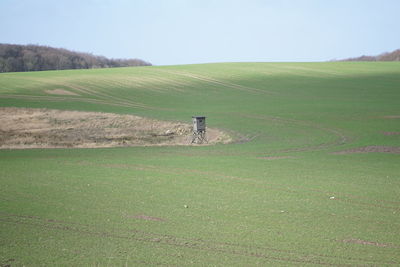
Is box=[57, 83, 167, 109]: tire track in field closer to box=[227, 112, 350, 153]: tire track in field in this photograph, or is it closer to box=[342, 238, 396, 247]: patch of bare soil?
box=[227, 112, 350, 153]: tire track in field

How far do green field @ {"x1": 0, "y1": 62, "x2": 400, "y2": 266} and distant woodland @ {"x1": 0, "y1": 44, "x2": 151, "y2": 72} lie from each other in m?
73.7

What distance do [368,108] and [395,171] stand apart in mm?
24796

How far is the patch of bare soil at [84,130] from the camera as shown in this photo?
2914 centimetres

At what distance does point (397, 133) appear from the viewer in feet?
95.5

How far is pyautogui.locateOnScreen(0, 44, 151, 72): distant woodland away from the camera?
322ft

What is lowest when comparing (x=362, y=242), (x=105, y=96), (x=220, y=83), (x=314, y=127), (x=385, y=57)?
(x=314, y=127)

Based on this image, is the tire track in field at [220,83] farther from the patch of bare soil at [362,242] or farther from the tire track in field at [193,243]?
the tire track in field at [193,243]

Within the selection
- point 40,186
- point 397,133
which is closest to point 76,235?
point 40,186

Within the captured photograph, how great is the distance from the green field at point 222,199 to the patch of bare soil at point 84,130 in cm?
284

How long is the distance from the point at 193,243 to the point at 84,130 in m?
27.2

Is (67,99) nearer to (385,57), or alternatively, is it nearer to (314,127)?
(314,127)

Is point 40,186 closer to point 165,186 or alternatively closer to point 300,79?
point 165,186

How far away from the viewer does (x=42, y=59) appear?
346 ft

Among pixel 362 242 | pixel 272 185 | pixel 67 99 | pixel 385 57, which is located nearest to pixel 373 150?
pixel 272 185
